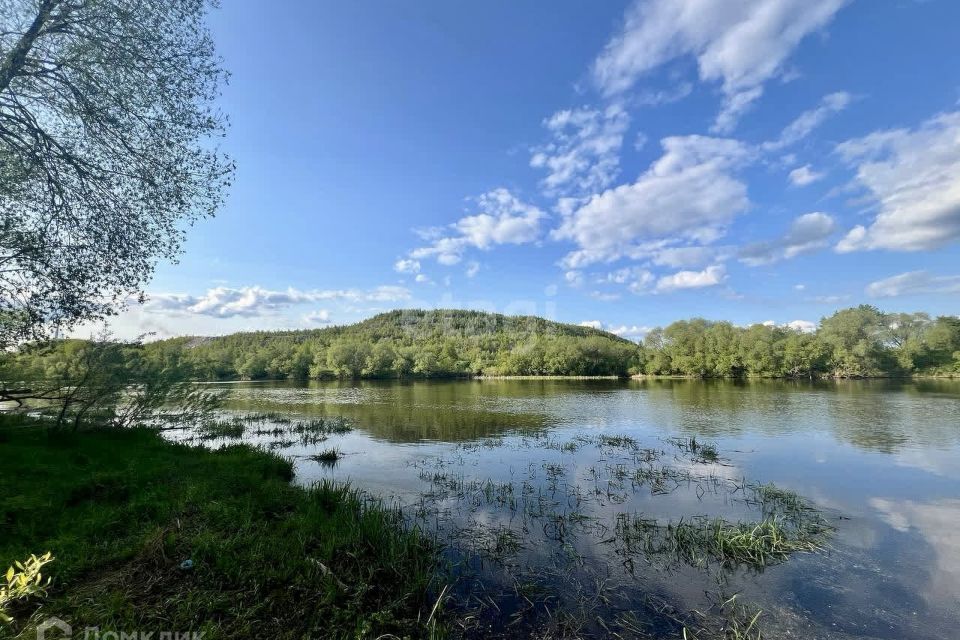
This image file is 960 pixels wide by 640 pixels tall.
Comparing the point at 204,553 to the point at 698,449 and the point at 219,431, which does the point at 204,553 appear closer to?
the point at 698,449

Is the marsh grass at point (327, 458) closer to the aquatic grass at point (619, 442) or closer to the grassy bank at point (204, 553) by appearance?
the grassy bank at point (204, 553)

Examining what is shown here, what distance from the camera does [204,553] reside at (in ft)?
26.7

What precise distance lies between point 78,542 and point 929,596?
17.6 metres

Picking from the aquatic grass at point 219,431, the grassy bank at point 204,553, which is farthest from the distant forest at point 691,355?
the grassy bank at point 204,553

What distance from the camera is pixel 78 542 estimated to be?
8141 mm

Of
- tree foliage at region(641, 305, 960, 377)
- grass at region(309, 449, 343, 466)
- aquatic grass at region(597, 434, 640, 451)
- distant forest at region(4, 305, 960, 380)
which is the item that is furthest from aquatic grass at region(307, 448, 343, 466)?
tree foliage at region(641, 305, 960, 377)

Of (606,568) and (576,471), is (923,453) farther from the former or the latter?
(606,568)

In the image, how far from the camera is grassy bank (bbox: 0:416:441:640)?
253 inches

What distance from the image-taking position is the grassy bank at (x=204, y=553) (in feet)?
21.0

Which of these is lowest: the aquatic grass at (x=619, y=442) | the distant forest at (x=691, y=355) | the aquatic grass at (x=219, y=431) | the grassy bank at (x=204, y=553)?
the aquatic grass at (x=619, y=442)

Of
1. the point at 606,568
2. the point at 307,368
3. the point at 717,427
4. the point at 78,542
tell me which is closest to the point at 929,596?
the point at 606,568

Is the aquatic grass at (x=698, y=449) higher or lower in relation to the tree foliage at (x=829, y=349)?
lower

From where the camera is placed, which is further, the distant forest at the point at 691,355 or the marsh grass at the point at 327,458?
the distant forest at the point at 691,355

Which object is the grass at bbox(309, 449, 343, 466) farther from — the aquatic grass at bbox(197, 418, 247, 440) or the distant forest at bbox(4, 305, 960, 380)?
the distant forest at bbox(4, 305, 960, 380)
